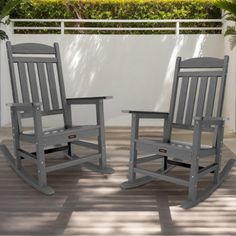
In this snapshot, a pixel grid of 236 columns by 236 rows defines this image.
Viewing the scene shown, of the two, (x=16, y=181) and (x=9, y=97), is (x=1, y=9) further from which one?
(x=16, y=181)

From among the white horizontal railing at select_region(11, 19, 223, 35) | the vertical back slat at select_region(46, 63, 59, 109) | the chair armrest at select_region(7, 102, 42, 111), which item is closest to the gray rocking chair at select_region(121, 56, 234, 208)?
the chair armrest at select_region(7, 102, 42, 111)

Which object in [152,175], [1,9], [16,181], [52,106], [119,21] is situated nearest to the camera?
[152,175]

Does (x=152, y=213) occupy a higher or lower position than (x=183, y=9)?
lower

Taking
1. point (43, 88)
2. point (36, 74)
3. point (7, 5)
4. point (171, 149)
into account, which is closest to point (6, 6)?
point (7, 5)

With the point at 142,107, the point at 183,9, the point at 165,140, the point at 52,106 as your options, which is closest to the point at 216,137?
the point at 165,140

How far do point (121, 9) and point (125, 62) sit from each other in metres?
0.94

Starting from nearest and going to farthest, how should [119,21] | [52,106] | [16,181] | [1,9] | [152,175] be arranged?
[152,175]
[16,181]
[52,106]
[1,9]
[119,21]

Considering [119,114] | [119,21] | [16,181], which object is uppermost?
[119,21]

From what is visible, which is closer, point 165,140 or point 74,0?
point 165,140

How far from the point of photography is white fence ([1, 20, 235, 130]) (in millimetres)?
6758

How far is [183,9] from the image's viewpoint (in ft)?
22.8

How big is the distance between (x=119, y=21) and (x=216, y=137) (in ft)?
12.8

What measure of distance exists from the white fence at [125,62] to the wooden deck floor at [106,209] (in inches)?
125

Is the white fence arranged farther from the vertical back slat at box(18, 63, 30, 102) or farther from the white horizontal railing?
the vertical back slat at box(18, 63, 30, 102)
